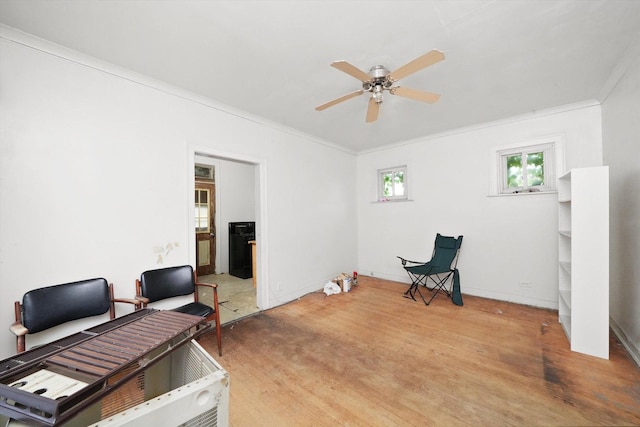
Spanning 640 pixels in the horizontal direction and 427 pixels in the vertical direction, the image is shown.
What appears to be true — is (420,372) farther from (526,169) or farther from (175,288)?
(526,169)

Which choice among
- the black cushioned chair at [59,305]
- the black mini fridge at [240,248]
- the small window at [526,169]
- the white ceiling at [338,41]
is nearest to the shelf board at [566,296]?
the small window at [526,169]

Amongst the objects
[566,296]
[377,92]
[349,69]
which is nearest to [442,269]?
[566,296]

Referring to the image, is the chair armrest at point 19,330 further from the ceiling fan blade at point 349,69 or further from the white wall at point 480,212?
the white wall at point 480,212

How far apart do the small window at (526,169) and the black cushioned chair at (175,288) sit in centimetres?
411

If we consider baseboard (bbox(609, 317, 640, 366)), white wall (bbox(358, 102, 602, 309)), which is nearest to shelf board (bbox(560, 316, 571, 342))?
baseboard (bbox(609, 317, 640, 366))

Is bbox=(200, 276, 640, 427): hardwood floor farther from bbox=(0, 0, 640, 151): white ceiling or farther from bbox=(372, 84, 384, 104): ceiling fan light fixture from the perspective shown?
bbox=(0, 0, 640, 151): white ceiling

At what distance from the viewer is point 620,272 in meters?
2.50

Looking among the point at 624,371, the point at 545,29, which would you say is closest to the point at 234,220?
the point at 545,29

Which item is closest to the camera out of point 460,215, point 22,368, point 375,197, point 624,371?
point 22,368

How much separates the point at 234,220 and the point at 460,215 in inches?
181

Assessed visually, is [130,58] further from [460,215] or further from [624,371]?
[624,371]

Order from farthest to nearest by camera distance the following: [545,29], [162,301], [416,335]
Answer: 1. [416,335]
2. [162,301]
3. [545,29]

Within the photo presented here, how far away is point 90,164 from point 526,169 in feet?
16.8

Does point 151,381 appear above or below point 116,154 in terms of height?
below
